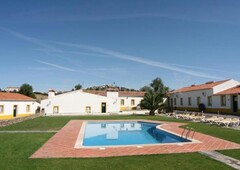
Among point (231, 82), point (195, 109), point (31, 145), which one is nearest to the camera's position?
point (31, 145)

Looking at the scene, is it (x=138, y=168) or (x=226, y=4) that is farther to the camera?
(x=226, y=4)

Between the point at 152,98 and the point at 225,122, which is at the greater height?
the point at 152,98

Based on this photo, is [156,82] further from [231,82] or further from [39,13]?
[39,13]

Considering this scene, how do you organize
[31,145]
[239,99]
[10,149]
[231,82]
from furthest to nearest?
[231,82], [239,99], [31,145], [10,149]

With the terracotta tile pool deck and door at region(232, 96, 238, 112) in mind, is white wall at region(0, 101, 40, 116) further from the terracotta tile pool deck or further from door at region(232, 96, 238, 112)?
door at region(232, 96, 238, 112)

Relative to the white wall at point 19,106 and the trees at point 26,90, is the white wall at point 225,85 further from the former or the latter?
the trees at point 26,90

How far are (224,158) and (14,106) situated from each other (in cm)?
3602

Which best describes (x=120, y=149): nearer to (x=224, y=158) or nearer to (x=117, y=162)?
(x=117, y=162)

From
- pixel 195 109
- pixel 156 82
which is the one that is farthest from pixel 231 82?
pixel 156 82

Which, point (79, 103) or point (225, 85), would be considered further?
point (79, 103)

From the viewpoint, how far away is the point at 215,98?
106ft

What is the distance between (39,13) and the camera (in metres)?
19.7

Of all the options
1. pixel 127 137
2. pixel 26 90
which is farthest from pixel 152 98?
pixel 26 90

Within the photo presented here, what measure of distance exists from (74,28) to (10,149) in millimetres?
16610
